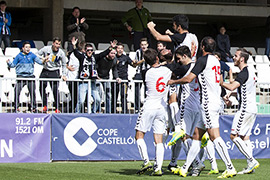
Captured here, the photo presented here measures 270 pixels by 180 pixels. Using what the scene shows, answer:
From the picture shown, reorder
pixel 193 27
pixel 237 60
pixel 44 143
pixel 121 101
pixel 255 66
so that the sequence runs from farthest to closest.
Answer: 1. pixel 193 27
2. pixel 255 66
3. pixel 121 101
4. pixel 44 143
5. pixel 237 60

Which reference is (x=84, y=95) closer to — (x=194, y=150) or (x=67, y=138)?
(x=67, y=138)

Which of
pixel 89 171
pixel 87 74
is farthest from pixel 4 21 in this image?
pixel 89 171

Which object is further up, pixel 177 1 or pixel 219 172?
pixel 177 1

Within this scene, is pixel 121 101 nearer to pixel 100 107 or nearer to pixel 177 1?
pixel 100 107

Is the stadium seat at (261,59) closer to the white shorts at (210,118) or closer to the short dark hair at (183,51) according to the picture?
the short dark hair at (183,51)

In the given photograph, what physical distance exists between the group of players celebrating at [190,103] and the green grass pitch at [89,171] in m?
0.35

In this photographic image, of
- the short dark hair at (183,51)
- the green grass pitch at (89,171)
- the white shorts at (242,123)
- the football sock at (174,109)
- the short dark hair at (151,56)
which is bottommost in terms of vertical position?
the green grass pitch at (89,171)

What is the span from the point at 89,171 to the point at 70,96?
3865 mm

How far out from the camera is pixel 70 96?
638 inches

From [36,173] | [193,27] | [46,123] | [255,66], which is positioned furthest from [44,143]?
[193,27]

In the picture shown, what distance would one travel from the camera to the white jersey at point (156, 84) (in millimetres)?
11656

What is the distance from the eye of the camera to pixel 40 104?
1609 centimetres

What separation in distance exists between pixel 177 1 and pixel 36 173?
1485 cm

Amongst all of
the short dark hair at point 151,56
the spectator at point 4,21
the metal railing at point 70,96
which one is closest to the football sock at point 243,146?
the short dark hair at point 151,56
